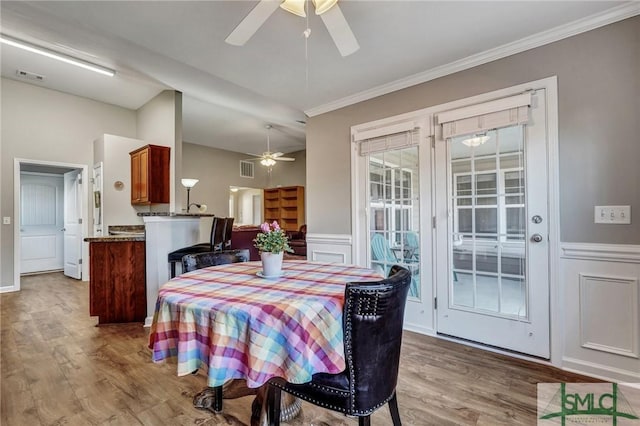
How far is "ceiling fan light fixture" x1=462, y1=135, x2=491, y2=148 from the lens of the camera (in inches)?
99.0

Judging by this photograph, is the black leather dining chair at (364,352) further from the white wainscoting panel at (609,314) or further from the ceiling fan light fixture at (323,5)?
the white wainscoting panel at (609,314)

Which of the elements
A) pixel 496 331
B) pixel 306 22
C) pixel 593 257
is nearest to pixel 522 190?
pixel 593 257

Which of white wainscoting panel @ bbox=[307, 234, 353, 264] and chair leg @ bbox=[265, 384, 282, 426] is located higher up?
Result: white wainscoting panel @ bbox=[307, 234, 353, 264]

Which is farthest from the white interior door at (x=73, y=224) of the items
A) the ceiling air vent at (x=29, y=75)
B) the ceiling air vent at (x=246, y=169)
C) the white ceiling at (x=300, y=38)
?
the ceiling air vent at (x=246, y=169)

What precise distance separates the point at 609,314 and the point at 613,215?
0.67 meters

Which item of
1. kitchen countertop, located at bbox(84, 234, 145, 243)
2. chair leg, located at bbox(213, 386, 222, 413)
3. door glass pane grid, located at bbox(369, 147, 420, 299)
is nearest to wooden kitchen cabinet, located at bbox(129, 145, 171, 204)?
kitchen countertop, located at bbox(84, 234, 145, 243)

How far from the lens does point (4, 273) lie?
4.53 metres

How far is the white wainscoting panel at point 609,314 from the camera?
1927 mm

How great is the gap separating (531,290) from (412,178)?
4.41 feet

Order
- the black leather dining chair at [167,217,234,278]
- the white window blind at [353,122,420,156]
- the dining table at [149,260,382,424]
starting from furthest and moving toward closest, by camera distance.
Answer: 1. the black leather dining chair at [167,217,234,278]
2. the white window blind at [353,122,420,156]
3. the dining table at [149,260,382,424]

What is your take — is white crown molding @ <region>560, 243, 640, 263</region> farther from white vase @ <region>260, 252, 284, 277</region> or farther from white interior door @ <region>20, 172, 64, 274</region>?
white interior door @ <region>20, 172, 64, 274</region>

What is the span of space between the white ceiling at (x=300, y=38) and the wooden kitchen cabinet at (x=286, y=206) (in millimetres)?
5037

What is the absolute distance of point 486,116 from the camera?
2.45 metres

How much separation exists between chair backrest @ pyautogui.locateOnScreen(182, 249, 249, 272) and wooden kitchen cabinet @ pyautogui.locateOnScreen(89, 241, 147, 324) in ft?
5.13
